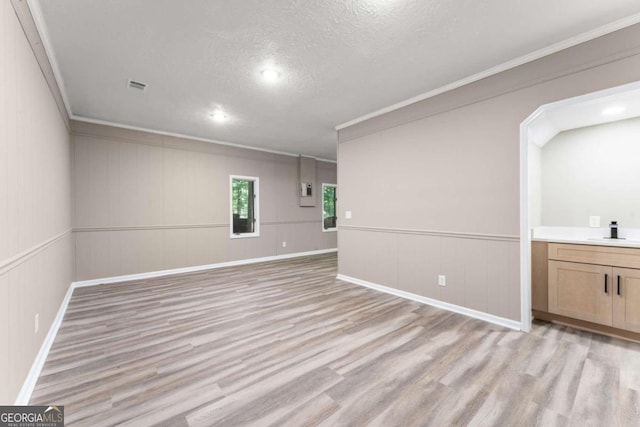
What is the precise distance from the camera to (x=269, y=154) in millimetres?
6836

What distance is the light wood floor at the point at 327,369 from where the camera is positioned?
166 centimetres

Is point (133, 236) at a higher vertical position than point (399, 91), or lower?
lower

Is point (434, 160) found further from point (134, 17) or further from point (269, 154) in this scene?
point (269, 154)

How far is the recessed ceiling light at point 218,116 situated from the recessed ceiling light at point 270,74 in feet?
4.86

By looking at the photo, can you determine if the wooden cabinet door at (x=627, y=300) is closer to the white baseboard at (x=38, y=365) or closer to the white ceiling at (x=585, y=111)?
the white ceiling at (x=585, y=111)

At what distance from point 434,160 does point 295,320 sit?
8.66ft

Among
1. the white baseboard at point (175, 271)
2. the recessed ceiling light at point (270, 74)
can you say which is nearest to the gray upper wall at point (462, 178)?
the recessed ceiling light at point (270, 74)

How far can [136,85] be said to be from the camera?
3320 millimetres

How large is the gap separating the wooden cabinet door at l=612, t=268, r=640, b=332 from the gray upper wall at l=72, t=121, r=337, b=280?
233 inches

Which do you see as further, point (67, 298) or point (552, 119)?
point (67, 298)

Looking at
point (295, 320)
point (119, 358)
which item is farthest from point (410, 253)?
point (119, 358)

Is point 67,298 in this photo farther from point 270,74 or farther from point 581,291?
point 581,291

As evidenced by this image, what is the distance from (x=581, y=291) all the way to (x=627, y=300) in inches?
12.1

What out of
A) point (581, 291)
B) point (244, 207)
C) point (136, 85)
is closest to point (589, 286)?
point (581, 291)
